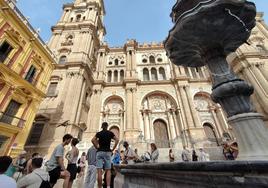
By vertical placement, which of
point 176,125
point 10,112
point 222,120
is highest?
point 222,120

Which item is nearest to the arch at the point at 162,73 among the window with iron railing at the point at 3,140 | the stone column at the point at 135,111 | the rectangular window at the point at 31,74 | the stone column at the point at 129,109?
the stone column at the point at 135,111

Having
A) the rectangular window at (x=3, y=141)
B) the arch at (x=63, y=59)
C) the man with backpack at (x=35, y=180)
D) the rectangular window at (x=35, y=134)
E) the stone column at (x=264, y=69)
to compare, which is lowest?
the man with backpack at (x=35, y=180)

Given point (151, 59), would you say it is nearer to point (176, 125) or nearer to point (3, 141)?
point (176, 125)

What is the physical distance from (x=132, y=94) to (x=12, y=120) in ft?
42.5

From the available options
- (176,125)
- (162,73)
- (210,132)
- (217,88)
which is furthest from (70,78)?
(210,132)

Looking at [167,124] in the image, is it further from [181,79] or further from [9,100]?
[9,100]

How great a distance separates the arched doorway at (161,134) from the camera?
715 inches

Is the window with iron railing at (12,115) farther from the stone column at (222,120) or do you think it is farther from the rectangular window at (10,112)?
the stone column at (222,120)

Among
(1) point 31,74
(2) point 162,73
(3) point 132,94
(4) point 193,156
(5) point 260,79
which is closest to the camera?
(4) point 193,156

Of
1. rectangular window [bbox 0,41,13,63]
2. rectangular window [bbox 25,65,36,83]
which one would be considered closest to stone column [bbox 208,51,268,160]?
rectangular window [bbox 0,41,13,63]

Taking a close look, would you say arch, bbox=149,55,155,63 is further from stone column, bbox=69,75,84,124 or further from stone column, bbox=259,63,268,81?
stone column, bbox=259,63,268,81

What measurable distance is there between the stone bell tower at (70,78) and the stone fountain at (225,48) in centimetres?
1336

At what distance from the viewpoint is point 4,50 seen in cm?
1103

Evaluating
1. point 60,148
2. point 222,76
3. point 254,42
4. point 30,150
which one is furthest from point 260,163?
point 254,42
